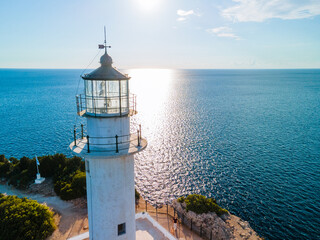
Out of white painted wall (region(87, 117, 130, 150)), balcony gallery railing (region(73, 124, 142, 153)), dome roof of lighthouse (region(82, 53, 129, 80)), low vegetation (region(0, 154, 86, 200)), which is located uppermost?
dome roof of lighthouse (region(82, 53, 129, 80))

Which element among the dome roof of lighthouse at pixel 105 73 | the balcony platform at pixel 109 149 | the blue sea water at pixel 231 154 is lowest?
the blue sea water at pixel 231 154

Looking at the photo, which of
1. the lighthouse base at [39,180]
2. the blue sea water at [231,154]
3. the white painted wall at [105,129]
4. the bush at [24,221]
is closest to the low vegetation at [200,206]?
the blue sea water at [231,154]

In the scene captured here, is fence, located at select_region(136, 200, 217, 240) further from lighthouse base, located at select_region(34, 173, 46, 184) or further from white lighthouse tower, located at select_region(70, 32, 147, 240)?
white lighthouse tower, located at select_region(70, 32, 147, 240)

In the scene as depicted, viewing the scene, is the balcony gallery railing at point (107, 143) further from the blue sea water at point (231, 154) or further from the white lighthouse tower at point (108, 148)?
the blue sea water at point (231, 154)

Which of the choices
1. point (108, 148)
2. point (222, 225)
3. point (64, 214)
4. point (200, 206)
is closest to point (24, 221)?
point (64, 214)

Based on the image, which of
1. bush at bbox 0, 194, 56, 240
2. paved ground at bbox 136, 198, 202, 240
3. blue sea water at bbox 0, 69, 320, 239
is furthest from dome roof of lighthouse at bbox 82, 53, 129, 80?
blue sea water at bbox 0, 69, 320, 239

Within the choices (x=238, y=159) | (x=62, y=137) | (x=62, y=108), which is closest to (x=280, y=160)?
(x=238, y=159)

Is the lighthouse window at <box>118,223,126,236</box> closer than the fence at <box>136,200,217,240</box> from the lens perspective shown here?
Yes

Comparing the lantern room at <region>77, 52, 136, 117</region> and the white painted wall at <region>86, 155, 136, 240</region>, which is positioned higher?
the lantern room at <region>77, 52, 136, 117</region>
